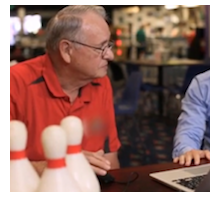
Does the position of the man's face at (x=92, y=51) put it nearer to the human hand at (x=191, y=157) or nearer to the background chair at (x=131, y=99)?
the human hand at (x=191, y=157)

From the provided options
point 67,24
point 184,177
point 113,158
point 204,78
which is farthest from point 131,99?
point 184,177

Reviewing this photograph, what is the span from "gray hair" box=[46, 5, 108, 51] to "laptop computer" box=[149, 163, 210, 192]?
0.57m

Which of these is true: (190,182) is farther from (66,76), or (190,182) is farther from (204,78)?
(204,78)

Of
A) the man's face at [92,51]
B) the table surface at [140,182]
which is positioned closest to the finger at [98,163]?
the table surface at [140,182]

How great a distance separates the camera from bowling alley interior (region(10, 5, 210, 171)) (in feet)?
13.3

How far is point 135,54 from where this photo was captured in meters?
8.64

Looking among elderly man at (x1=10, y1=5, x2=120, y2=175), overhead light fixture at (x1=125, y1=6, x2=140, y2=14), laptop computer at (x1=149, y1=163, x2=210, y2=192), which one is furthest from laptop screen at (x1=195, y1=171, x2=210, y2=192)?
overhead light fixture at (x1=125, y1=6, x2=140, y2=14)

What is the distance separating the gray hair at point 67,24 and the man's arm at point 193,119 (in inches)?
21.4

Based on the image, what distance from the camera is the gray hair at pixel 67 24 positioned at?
53.4 inches

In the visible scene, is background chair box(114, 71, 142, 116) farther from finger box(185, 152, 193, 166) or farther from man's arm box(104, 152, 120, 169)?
finger box(185, 152, 193, 166)

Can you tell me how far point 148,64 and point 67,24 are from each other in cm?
459
